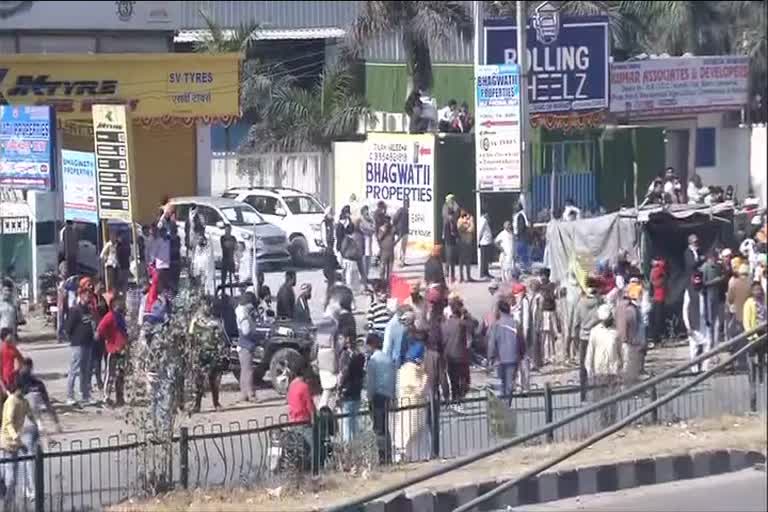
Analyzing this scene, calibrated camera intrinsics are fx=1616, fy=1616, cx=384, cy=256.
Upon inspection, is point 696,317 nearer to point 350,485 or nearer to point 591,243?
point 591,243

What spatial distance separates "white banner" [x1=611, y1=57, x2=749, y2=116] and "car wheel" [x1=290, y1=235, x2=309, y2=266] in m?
8.38

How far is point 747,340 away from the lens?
246 inches

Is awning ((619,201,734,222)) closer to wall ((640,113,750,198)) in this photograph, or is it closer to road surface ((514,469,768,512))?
road surface ((514,469,768,512))

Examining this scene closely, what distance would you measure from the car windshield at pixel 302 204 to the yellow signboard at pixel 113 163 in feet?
25.4

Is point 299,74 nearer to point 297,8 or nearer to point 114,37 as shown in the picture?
point 114,37

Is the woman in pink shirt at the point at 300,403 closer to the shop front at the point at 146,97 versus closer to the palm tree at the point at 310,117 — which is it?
the shop front at the point at 146,97

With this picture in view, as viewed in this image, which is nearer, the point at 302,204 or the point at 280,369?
the point at 280,369

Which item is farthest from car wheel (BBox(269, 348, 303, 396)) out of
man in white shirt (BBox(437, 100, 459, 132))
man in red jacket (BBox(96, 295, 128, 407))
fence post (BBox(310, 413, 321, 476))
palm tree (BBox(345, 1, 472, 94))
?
man in white shirt (BBox(437, 100, 459, 132))

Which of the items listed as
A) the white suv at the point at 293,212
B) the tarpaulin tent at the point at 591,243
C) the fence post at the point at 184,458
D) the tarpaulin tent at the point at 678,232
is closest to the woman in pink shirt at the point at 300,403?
the fence post at the point at 184,458

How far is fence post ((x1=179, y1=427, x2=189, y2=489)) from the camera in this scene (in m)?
12.3

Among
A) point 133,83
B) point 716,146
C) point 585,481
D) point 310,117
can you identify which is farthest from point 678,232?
point 716,146

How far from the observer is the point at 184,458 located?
12.4 m

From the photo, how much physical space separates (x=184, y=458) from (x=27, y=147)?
9.66 metres

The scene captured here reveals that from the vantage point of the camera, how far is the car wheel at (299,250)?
26750 millimetres
